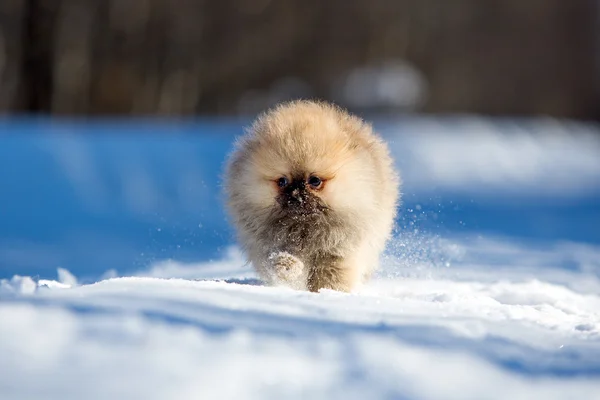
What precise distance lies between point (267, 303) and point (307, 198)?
27.7 inches

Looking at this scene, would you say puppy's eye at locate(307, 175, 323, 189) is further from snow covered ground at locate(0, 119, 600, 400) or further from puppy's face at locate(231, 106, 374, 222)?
snow covered ground at locate(0, 119, 600, 400)

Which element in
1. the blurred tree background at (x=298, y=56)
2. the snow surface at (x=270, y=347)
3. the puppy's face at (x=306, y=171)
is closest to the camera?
the snow surface at (x=270, y=347)

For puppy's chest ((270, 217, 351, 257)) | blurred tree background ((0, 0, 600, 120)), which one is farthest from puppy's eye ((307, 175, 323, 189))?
blurred tree background ((0, 0, 600, 120))

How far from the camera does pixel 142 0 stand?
1316 centimetres

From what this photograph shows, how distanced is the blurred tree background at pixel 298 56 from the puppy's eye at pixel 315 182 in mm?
10148

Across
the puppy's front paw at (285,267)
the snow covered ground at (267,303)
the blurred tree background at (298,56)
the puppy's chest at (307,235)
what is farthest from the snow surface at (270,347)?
the blurred tree background at (298,56)

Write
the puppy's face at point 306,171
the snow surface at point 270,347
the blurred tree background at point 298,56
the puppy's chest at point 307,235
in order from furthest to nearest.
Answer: the blurred tree background at point 298,56 → the puppy's chest at point 307,235 → the puppy's face at point 306,171 → the snow surface at point 270,347

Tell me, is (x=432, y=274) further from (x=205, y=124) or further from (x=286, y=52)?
(x=286, y=52)

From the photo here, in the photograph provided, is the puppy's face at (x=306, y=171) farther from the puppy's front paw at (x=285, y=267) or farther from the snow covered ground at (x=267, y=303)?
the snow covered ground at (x=267, y=303)

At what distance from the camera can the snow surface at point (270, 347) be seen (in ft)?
6.09

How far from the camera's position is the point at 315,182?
2951 millimetres

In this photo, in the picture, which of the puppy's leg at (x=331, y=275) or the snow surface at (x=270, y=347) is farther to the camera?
the puppy's leg at (x=331, y=275)

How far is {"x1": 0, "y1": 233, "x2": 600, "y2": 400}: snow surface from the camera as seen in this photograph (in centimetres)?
186

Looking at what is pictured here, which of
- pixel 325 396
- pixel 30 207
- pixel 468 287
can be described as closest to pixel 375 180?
pixel 468 287
